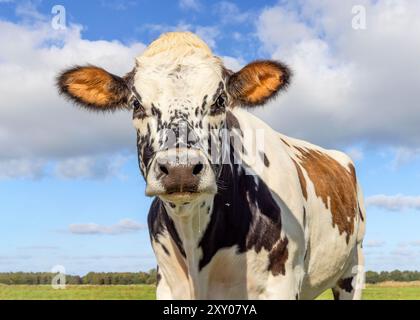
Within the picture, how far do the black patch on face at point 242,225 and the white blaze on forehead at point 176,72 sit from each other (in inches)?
41.4

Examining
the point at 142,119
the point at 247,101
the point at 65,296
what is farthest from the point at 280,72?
the point at 65,296

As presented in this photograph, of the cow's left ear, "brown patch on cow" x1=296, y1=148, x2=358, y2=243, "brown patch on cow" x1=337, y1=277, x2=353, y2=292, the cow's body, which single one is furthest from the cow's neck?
"brown patch on cow" x1=337, y1=277, x2=353, y2=292

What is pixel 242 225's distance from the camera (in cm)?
631

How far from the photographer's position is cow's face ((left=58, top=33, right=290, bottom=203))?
5.03 m

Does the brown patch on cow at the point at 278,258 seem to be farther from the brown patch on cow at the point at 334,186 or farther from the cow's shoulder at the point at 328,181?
the brown patch on cow at the point at 334,186

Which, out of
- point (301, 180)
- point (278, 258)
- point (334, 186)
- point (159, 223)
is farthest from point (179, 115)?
point (334, 186)

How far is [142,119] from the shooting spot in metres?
5.74

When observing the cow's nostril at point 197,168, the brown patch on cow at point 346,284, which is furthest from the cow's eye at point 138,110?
the brown patch on cow at point 346,284

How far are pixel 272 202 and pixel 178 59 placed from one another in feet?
6.28

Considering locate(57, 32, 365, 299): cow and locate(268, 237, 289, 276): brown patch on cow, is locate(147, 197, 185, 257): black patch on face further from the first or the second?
locate(268, 237, 289, 276): brown patch on cow

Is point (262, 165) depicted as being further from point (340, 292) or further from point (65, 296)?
point (65, 296)

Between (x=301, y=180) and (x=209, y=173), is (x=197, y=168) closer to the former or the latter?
(x=209, y=173)

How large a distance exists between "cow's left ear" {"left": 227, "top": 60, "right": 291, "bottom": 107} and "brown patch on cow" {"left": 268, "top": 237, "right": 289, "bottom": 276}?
1605 millimetres

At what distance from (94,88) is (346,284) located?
5717 mm
